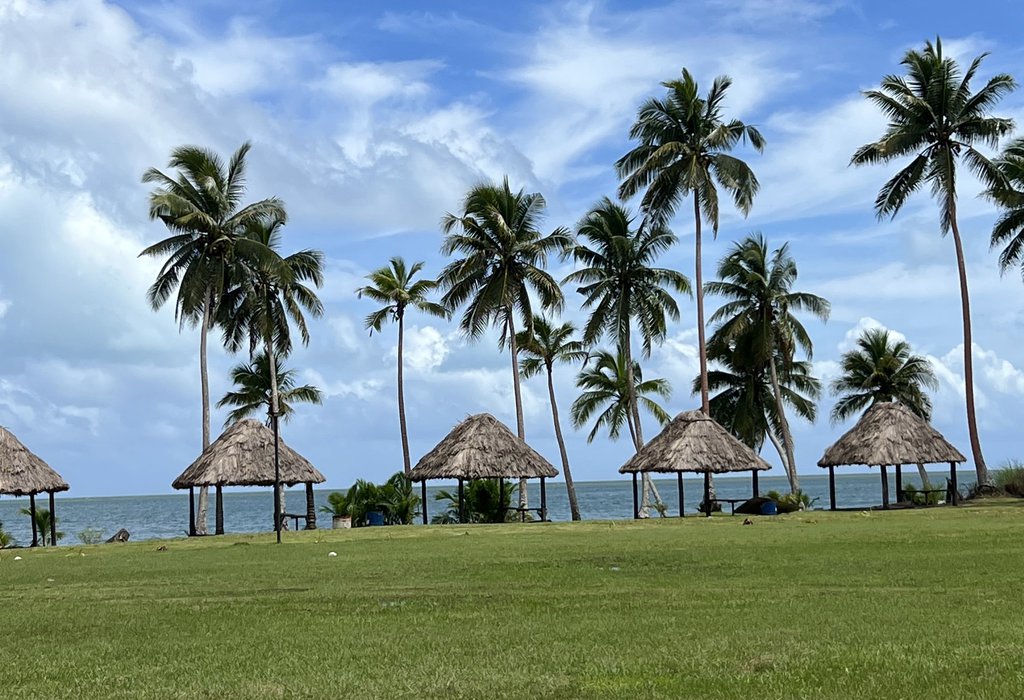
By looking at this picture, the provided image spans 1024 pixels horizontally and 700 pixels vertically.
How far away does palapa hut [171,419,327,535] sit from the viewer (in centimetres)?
2958

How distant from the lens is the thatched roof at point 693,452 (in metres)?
30.5

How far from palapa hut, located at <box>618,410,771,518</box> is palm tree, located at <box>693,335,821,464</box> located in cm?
996

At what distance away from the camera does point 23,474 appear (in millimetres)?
29297

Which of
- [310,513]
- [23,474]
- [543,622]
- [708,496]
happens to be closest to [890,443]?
[708,496]

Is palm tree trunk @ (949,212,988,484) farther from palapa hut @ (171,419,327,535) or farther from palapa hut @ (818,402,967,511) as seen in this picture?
palapa hut @ (171,419,327,535)

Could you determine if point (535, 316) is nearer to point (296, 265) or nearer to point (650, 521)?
point (296, 265)

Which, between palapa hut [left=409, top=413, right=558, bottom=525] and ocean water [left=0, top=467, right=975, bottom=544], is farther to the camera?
ocean water [left=0, top=467, right=975, bottom=544]

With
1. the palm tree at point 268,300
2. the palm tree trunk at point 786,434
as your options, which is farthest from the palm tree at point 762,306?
the palm tree at point 268,300

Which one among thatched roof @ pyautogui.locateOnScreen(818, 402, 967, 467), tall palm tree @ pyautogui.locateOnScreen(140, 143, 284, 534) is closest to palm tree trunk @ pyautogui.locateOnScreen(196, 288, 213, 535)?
tall palm tree @ pyautogui.locateOnScreen(140, 143, 284, 534)

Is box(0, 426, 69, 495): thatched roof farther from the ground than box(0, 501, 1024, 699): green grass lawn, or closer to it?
farther from the ground

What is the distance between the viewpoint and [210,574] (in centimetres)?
1570

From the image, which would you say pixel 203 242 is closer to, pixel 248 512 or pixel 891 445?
pixel 891 445

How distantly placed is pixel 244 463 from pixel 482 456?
6.04m

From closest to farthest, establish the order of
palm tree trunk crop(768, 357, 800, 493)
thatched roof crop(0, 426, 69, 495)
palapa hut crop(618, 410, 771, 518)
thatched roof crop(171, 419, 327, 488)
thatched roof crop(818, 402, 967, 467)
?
1. thatched roof crop(0, 426, 69, 495)
2. thatched roof crop(171, 419, 327, 488)
3. palapa hut crop(618, 410, 771, 518)
4. thatched roof crop(818, 402, 967, 467)
5. palm tree trunk crop(768, 357, 800, 493)
